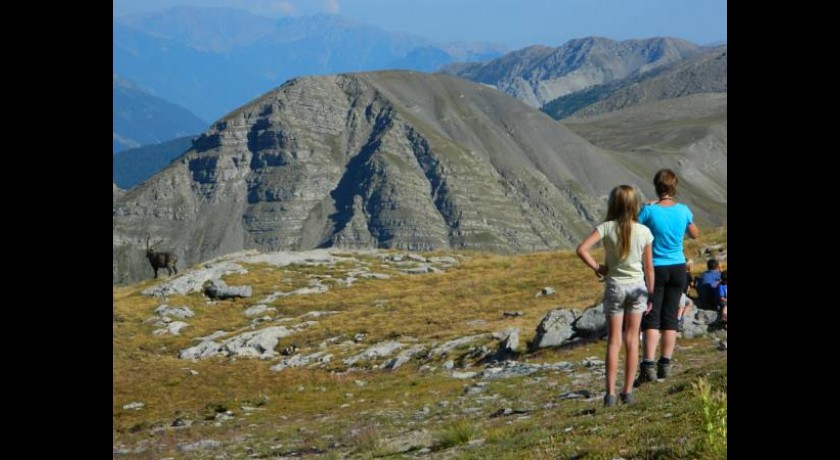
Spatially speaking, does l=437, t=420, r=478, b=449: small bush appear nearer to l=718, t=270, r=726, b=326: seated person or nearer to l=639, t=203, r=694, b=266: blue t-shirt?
l=639, t=203, r=694, b=266: blue t-shirt

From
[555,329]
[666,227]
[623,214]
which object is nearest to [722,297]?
[555,329]

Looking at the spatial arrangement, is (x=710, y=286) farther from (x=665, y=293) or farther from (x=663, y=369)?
(x=665, y=293)

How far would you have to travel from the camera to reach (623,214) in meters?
11.4

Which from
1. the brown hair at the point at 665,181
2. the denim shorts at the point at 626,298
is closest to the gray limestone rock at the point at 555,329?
the brown hair at the point at 665,181

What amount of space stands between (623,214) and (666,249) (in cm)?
167

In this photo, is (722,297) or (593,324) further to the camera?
(593,324)

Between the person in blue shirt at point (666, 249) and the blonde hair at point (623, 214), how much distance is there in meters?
1.10

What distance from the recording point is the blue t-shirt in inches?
493

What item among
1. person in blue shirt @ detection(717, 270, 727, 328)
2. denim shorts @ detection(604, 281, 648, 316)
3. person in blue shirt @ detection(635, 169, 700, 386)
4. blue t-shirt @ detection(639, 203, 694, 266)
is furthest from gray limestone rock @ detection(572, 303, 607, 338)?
denim shorts @ detection(604, 281, 648, 316)

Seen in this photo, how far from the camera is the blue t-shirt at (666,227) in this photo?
41.1ft

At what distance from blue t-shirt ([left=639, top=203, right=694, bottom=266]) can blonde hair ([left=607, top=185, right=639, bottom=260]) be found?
1.21m
